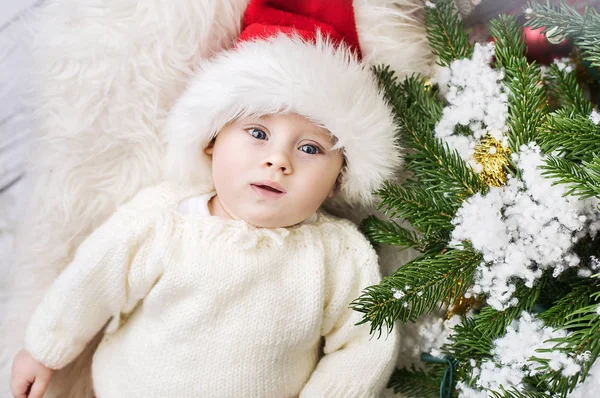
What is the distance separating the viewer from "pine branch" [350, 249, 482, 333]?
731 mm

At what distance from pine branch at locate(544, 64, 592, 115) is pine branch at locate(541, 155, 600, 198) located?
0.16m

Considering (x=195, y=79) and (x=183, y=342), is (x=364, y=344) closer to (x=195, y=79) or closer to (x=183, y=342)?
(x=183, y=342)

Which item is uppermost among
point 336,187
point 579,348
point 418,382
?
point 579,348

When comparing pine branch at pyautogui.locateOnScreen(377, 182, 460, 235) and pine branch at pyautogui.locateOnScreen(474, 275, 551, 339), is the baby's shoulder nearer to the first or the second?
pine branch at pyautogui.locateOnScreen(377, 182, 460, 235)

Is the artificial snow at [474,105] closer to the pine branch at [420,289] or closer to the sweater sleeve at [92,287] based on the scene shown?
the pine branch at [420,289]

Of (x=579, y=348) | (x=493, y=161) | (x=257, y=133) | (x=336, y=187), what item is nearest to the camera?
(x=579, y=348)

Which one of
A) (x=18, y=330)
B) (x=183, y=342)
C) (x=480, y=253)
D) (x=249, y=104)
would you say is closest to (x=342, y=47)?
(x=249, y=104)

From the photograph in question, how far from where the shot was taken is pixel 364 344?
0.99 m

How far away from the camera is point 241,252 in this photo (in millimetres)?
947

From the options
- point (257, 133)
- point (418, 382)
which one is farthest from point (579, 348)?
point (257, 133)

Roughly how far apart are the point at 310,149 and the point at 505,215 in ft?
1.14

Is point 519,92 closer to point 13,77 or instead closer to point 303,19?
point 303,19

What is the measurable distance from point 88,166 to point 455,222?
68cm

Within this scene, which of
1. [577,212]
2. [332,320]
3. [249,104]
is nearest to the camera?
[577,212]
